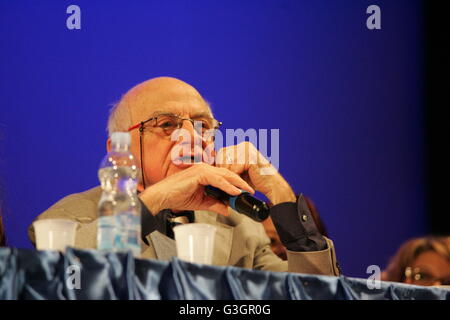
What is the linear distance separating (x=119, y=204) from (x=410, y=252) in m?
1.61

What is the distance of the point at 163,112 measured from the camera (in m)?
2.24

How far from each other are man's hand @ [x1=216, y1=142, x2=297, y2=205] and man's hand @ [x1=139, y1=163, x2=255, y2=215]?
181 mm

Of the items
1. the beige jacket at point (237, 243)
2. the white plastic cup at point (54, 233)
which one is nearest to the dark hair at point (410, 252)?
the beige jacket at point (237, 243)

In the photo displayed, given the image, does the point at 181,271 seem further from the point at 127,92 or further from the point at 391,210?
the point at 391,210

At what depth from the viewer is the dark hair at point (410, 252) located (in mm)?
2553

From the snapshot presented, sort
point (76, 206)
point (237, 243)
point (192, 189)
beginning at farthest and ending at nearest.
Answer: point (237, 243) → point (76, 206) → point (192, 189)

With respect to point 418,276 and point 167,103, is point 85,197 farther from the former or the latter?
point 418,276

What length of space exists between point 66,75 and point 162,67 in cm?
41

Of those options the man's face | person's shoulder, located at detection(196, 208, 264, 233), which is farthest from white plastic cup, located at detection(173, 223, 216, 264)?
person's shoulder, located at detection(196, 208, 264, 233)

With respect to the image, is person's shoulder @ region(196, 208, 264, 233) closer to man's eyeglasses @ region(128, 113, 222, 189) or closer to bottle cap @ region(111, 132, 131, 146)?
man's eyeglasses @ region(128, 113, 222, 189)

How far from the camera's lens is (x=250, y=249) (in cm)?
217

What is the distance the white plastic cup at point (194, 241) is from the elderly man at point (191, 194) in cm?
37

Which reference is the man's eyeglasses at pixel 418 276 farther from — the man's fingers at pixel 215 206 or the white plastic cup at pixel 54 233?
the white plastic cup at pixel 54 233

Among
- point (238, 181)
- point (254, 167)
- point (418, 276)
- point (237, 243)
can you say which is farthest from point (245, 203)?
point (418, 276)
